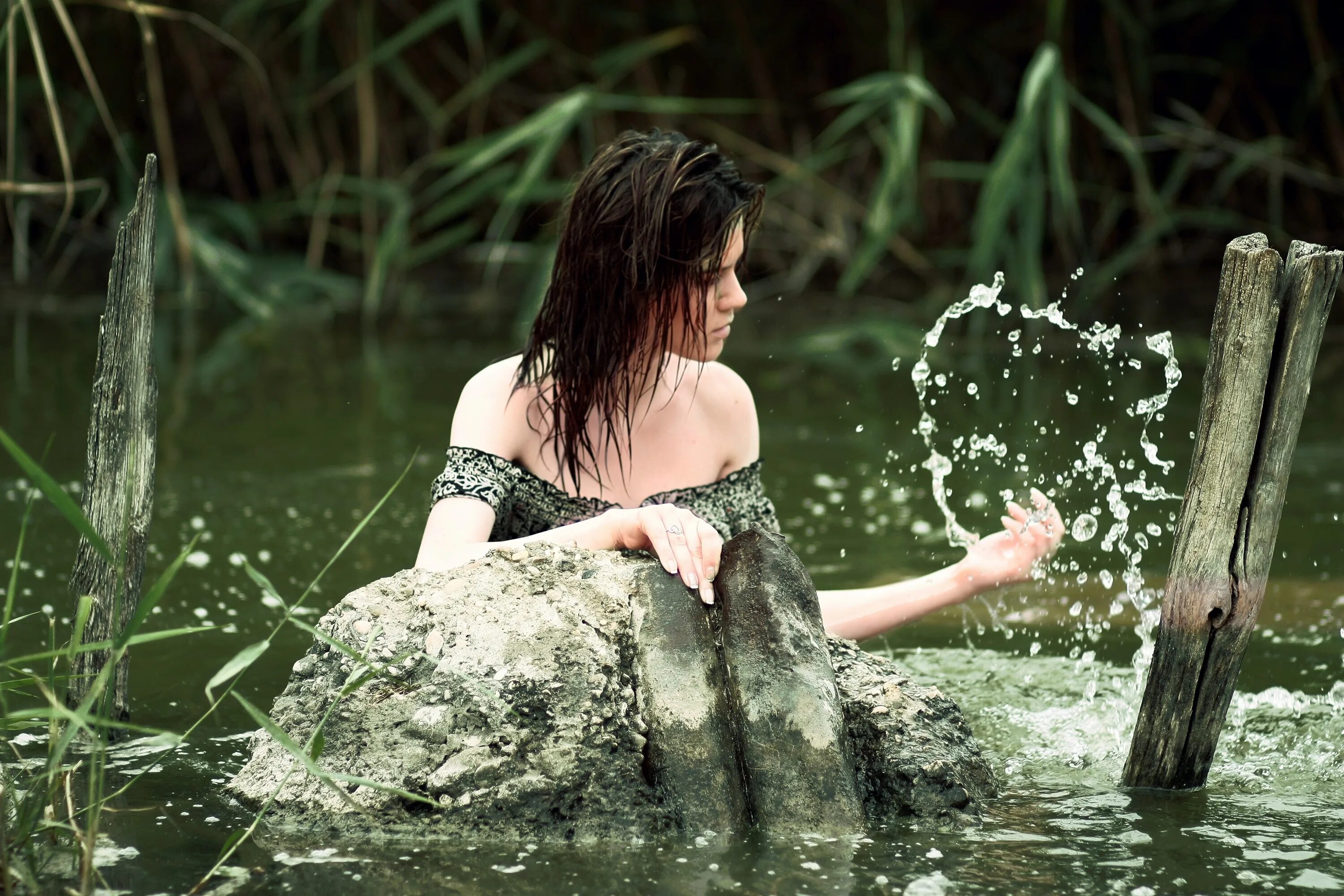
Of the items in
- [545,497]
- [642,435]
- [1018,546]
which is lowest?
[1018,546]

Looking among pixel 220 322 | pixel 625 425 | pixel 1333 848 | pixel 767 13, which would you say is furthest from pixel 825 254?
pixel 1333 848

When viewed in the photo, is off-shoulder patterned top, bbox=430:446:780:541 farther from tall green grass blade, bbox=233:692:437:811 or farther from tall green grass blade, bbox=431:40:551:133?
tall green grass blade, bbox=431:40:551:133

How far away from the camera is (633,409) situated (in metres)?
2.96

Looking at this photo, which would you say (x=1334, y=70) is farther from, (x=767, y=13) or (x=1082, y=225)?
(x=767, y=13)

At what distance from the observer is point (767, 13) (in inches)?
331

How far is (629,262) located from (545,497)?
0.50 metres

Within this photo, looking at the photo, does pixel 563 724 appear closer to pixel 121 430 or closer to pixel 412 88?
pixel 121 430

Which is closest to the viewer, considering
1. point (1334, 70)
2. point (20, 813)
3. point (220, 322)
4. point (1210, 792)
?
point (20, 813)

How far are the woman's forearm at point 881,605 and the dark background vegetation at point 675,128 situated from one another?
4.22 meters

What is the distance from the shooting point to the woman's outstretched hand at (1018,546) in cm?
282

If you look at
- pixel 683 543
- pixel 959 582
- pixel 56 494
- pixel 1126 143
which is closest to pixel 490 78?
pixel 1126 143

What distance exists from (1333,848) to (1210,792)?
26 centimetres

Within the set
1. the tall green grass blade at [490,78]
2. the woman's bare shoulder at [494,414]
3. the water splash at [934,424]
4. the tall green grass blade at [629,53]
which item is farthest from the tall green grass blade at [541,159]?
the woman's bare shoulder at [494,414]

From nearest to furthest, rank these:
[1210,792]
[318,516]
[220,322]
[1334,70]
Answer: [1210,792]
[318,516]
[1334,70]
[220,322]
